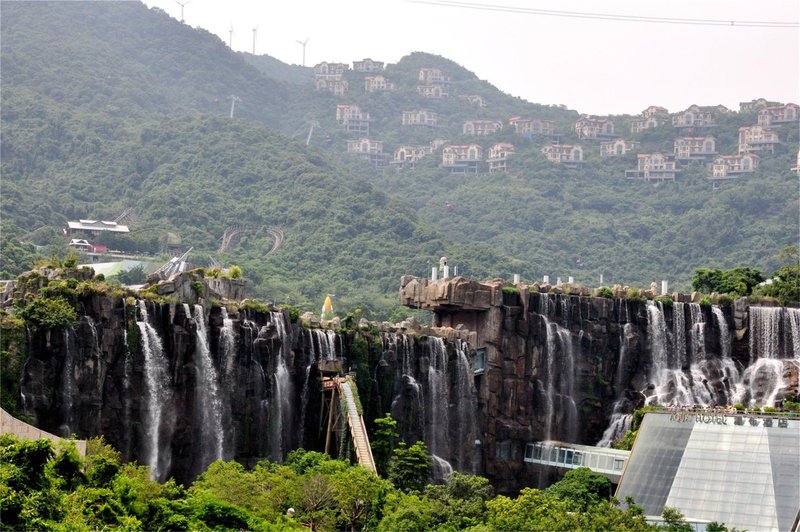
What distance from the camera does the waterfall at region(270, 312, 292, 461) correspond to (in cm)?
8838

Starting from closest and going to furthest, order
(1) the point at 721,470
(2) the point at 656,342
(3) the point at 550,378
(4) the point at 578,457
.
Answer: (1) the point at 721,470 < (4) the point at 578,457 < (3) the point at 550,378 < (2) the point at 656,342

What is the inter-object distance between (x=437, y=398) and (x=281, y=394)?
15.0m

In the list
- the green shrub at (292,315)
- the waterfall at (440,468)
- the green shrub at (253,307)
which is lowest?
the waterfall at (440,468)

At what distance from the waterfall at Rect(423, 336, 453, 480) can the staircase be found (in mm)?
11905

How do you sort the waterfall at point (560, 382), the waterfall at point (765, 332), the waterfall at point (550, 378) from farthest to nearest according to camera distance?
the waterfall at point (765, 332) → the waterfall at point (560, 382) → the waterfall at point (550, 378)

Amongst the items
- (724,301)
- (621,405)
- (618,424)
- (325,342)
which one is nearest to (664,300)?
(724,301)

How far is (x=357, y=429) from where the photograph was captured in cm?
8656

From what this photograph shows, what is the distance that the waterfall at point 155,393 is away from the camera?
8106 centimetres

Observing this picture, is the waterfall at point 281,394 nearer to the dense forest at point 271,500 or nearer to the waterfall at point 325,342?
the waterfall at point 325,342

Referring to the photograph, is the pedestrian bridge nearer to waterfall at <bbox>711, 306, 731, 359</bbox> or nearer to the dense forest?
the dense forest

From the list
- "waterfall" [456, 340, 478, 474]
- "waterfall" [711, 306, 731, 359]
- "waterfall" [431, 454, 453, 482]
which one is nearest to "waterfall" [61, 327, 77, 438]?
"waterfall" [431, 454, 453, 482]

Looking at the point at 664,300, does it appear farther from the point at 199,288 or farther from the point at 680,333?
the point at 199,288

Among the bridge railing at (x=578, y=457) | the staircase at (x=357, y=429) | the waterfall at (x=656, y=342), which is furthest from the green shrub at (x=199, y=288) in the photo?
the waterfall at (x=656, y=342)

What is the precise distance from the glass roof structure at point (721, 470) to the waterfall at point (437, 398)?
1613cm
